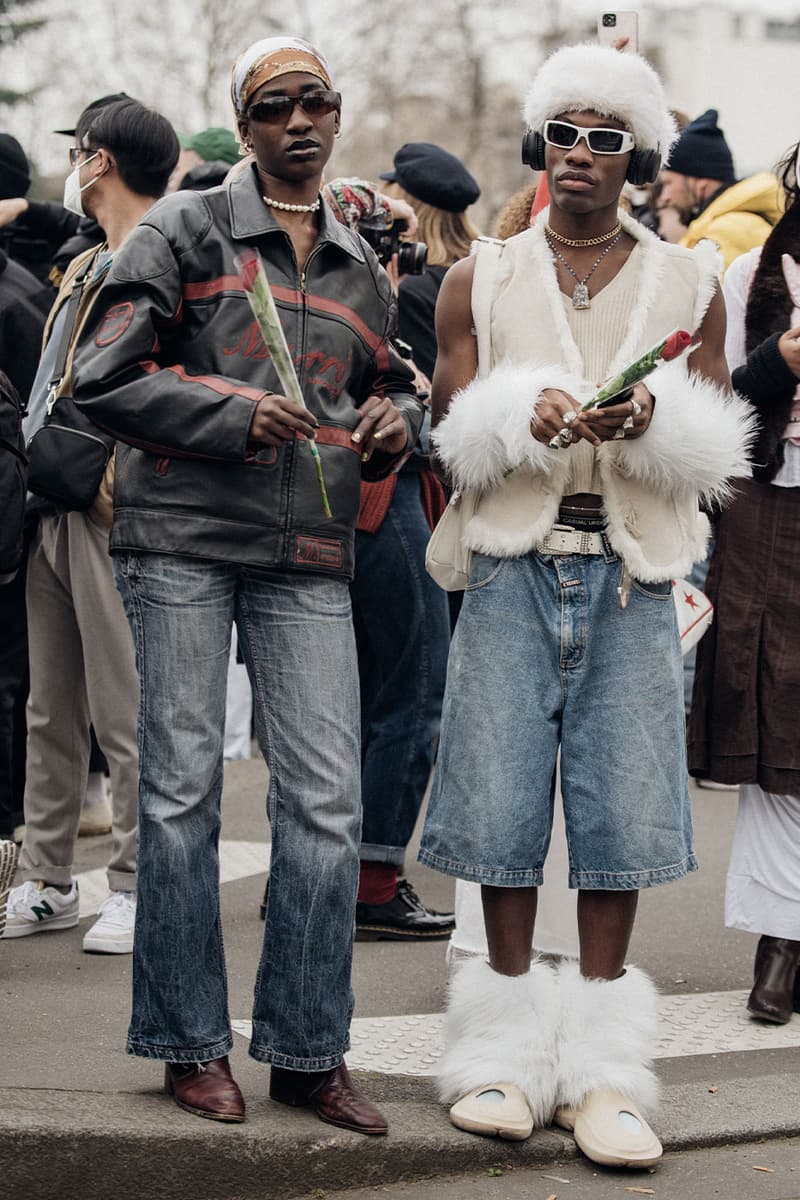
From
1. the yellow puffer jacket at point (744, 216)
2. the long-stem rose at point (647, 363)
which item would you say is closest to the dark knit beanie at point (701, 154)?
the yellow puffer jacket at point (744, 216)

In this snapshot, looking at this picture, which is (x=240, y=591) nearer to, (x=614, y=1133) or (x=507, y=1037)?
(x=507, y=1037)

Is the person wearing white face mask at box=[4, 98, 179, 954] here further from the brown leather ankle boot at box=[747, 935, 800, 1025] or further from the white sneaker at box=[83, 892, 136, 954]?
the brown leather ankle boot at box=[747, 935, 800, 1025]

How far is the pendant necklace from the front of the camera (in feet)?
11.7

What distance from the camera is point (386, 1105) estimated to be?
3559 millimetres

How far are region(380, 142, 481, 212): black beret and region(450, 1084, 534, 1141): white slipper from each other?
3311 millimetres

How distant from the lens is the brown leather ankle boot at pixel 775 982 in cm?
441

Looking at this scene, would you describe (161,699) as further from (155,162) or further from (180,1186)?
(155,162)

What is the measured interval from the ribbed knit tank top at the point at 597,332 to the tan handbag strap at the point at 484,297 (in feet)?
0.53

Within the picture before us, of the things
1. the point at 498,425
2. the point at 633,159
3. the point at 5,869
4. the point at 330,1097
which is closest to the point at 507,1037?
the point at 330,1097

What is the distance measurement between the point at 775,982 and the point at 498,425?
1.88m

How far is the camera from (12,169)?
6297mm

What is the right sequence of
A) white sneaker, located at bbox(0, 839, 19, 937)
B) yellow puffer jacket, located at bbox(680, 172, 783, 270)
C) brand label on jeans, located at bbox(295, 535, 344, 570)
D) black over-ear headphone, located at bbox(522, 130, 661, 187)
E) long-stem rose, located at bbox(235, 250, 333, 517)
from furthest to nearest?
yellow puffer jacket, located at bbox(680, 172, 783, 270) → white sneaker, located at bbox(0, 839, 19, 937) → black over-ear headphone, located at bbox(522, 130, 661, 187) → brand label on jeans, located at bbox(295, 535, 344, 570) → long-stem rose, located at bbox(235, 250, 333, 517)

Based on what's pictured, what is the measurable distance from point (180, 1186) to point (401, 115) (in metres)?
31.5

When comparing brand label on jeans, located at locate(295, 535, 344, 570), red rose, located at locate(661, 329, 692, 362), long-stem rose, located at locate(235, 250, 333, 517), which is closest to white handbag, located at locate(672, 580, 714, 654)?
red rose, located at locate(661, 329, 692, 362)
